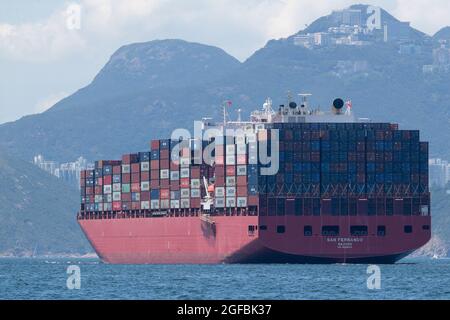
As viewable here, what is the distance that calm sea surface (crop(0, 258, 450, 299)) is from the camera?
82.7 metres

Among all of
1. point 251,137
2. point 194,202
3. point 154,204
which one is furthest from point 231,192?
point 154,204

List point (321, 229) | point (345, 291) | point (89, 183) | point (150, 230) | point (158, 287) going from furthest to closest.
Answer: point (89, 183) → point (150, 230) → point (321, 229) → point (158, 287) → point (345, 291)

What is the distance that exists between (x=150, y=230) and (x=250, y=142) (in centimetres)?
2048

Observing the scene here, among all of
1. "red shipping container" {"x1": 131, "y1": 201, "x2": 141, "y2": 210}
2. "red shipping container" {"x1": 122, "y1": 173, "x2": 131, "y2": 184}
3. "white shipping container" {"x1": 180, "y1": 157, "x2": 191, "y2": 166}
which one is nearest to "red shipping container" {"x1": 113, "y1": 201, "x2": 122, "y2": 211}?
"red shipping container" {"x1": 122, "y1": 173, "x2": 131, "y2": 184}

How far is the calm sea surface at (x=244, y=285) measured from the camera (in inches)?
3255

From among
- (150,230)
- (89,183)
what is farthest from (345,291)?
(89,183)

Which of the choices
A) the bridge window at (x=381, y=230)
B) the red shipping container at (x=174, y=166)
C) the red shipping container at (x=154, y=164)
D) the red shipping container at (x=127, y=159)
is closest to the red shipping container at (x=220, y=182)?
the red shipping container at (x=174, y=166)

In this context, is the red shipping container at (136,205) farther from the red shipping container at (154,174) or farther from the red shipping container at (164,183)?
the red shipping container at (164,183)

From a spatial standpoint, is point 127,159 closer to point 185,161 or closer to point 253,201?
point 185,161

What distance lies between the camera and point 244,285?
93.3 meters

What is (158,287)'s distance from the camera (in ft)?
302

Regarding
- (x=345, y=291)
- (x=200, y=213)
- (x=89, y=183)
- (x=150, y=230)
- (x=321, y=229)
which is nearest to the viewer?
(x=345, y=291)

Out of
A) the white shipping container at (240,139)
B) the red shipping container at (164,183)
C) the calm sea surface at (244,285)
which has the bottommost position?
the calm sea surface at (244,285)
